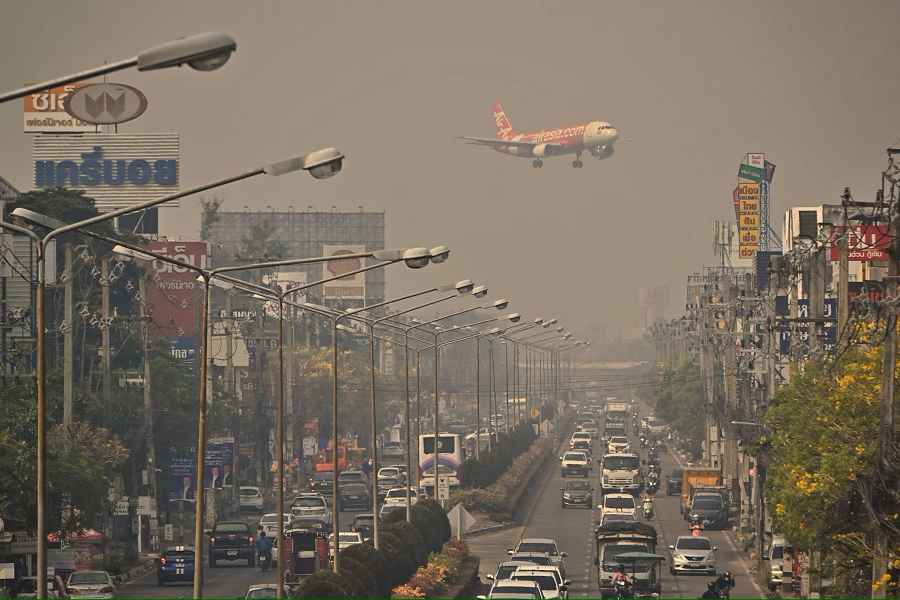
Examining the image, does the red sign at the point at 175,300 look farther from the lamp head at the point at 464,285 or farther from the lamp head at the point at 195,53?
the lamp head at the point at 195,53

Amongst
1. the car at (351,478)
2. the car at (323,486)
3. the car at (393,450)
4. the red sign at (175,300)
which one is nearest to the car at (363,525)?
the car at (323,486)

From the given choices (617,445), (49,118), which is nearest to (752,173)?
(617,445)

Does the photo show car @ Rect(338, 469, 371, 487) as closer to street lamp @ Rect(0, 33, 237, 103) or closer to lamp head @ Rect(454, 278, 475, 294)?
lamp head @ Rect(454, 278, 475, 294)

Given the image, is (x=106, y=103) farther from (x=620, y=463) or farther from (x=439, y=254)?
(x=439, y=254)

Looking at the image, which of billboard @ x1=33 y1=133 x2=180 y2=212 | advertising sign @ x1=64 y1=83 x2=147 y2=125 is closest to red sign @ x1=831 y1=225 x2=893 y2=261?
advertising sign @ x1=64 y1=83 x2=147 y2=125

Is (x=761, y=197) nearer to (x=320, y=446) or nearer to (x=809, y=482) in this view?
(x=320, y=446)

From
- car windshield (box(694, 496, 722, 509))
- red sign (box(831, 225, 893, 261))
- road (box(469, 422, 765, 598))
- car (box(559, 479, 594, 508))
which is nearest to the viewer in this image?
red sign (box(831, 225, 893, 261))
